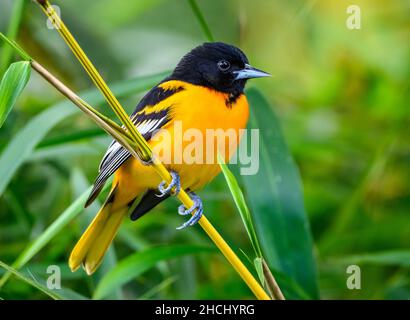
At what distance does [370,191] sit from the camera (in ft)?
9.02

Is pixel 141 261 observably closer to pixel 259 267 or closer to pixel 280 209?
pixel 280 209

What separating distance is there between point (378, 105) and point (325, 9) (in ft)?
1.45

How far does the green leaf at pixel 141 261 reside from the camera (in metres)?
1.65

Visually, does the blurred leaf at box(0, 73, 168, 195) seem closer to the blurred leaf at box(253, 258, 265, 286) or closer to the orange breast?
the orange breast

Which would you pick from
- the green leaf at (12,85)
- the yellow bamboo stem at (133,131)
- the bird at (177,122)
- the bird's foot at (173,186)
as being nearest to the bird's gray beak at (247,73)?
the bird at (177,122)

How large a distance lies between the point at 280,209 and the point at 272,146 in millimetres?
153

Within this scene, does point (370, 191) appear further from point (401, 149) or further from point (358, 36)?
point (358, 36)

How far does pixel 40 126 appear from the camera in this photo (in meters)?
1.79

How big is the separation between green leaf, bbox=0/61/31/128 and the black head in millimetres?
630

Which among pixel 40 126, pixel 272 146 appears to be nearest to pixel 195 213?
pixel 272 146

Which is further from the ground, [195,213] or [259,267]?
[195,213]

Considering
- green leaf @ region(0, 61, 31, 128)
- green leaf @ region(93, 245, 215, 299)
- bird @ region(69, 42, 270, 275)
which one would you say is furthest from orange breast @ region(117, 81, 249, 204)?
green leaf @ region(0, 61, 31, 128)

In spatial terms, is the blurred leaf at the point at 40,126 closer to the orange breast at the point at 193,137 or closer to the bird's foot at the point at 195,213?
the orange breast at the point at 193,137
